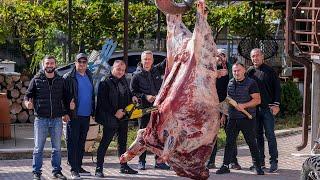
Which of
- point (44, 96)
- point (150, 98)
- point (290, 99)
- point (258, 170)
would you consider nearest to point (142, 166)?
point (150, 98)

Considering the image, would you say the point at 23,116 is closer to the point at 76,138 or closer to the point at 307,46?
the point at 76,138

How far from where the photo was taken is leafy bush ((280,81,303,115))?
17.9m

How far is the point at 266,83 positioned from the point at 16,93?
24.9ft

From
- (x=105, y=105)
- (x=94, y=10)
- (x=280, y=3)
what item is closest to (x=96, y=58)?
(x=105, y=105)

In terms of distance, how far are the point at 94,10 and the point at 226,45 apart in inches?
159

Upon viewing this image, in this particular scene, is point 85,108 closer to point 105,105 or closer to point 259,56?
point 105,105

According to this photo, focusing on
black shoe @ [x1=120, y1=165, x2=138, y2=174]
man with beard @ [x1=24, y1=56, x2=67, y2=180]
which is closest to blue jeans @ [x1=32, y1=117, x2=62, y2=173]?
man with beard @ [x1=24, y1=56, x2=67, y2=180]

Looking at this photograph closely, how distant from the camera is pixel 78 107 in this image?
1028 cm

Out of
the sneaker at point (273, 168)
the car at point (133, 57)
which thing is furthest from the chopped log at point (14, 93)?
the sneaker at point (273, 168)

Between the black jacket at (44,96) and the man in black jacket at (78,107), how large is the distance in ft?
0.87

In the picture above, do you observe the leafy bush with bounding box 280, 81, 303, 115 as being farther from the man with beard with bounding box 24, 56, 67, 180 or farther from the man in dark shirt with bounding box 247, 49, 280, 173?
the man with beard with bounding box 24, 56, 67, 180

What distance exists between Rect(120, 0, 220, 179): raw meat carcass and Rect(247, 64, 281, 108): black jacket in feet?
Answer: 12.8

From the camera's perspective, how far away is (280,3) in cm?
2009

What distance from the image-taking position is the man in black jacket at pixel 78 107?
33.4ft
